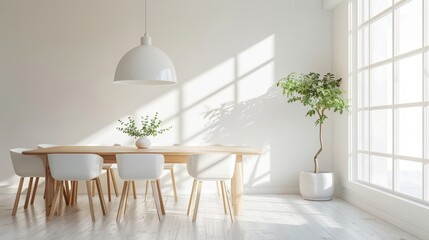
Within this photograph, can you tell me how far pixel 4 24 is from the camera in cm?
683

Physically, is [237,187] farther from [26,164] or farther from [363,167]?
[26,164]

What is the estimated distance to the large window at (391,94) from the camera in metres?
4.45

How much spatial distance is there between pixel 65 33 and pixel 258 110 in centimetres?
294

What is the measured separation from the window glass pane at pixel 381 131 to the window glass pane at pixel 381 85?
0.38 feet

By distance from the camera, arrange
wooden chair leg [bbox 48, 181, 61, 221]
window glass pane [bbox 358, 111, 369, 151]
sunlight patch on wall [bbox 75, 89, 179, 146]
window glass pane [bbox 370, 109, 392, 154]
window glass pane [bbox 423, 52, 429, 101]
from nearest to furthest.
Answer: window glass pane [bbox 423, 52, 429, 101], wooden chair leg [bbox 48, 181, 61, 221], window glass pane [bbox 370, 109, 392, 154], window glass pane [bbox 358, 111, 369, 151], sunlight patch on wall [bbox 75, 89, 179, 146]

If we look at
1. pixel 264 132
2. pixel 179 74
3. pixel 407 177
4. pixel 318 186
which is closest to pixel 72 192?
pixel 179 74

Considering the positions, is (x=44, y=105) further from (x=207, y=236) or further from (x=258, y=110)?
(x=207, y=236)

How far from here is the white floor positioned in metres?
4.33

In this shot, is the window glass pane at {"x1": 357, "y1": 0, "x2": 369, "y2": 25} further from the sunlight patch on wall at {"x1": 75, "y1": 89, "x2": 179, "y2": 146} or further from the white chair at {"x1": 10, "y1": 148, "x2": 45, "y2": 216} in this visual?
the white chair at {"x1": 10, "y1": 148, "x2": 45, "y2": 216}

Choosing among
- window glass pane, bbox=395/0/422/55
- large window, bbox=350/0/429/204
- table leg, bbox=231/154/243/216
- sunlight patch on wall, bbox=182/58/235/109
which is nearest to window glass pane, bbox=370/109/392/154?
large window, bbox=350/0/429/204

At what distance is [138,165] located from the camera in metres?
4.85

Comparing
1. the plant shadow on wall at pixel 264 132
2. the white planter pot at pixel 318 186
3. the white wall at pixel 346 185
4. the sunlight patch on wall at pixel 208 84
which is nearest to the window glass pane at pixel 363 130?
the white wall at pixel 346 185

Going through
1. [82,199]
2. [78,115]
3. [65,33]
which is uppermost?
[65,33]

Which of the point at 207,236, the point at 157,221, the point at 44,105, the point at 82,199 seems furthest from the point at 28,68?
the point at 207,236
